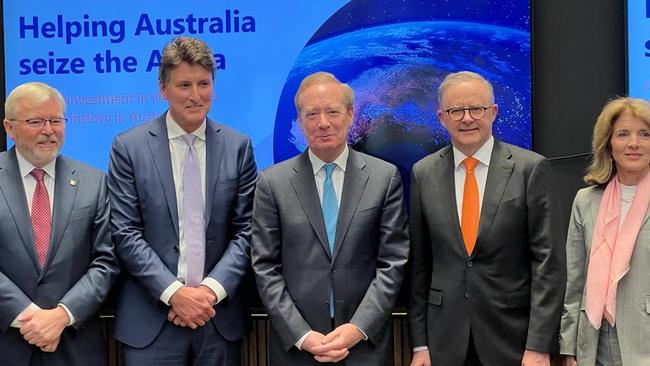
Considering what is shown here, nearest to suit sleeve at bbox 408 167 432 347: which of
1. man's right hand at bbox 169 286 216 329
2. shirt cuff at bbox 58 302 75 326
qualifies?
man's right hand at bbox 169 286 216 329

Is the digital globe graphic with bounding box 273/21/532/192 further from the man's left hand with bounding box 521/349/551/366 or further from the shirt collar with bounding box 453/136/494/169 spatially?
the man's left hand with bounding box 521/349/551/366

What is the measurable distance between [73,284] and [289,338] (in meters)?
0.91

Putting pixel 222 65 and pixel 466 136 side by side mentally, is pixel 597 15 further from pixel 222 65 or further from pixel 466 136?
pixel 222 65

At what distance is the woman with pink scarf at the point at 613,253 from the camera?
2814 mm

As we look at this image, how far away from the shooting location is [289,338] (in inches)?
113

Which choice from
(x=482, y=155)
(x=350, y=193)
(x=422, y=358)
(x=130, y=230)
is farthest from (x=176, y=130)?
(x=422, y=358)

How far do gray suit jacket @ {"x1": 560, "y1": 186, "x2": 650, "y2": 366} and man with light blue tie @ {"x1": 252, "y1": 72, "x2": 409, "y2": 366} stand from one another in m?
0.65

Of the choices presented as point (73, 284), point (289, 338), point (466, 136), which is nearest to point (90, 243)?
point (73, 284)

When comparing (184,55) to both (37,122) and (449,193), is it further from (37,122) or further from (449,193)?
(449,193)

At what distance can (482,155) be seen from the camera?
3.00 meters

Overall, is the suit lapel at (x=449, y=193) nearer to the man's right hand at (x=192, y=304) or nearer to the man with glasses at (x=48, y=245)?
the man's right hand at (x=192, y=304)

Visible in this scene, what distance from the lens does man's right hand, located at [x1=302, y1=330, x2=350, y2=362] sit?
2836 mm

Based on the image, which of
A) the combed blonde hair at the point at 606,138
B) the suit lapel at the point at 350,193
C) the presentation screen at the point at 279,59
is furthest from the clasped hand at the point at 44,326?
the combed blonde hair at the point at 606,138

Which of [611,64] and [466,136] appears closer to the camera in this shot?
[466,136]
